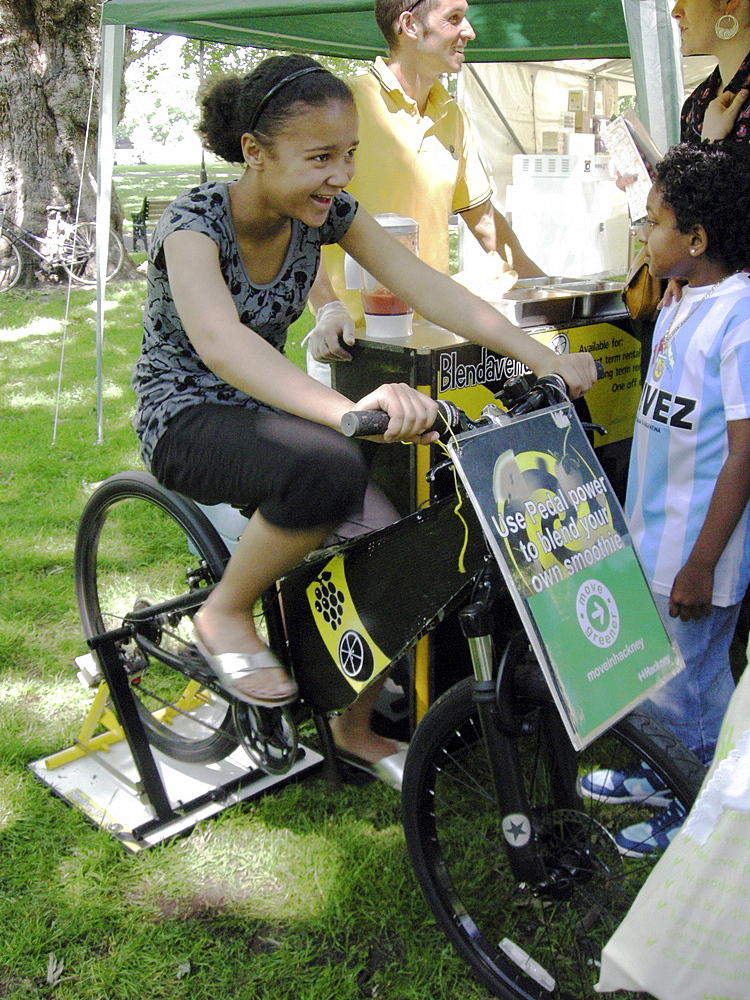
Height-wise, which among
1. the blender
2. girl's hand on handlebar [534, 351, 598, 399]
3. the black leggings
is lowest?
the black leggings

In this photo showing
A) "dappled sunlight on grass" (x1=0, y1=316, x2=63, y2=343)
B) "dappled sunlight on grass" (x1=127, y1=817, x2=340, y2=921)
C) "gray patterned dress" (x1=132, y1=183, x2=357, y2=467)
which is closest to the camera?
"gray patterned dress" (x1=132, y1=183, x2=357, y2=467)

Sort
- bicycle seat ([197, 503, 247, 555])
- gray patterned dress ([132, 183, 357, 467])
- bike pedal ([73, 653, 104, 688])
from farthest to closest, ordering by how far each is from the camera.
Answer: bicycle seat ([197, 503, 247, 555])
bike pedal ([73, 653, 104, 688])
gray patterned dress ([132, 183, 357, 467])

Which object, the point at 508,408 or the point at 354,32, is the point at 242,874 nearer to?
the point at 508,408

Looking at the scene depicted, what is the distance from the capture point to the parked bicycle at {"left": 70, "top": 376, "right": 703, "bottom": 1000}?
5.68 ft

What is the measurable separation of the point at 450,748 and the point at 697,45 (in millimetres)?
2010

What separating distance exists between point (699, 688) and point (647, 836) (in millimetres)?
514

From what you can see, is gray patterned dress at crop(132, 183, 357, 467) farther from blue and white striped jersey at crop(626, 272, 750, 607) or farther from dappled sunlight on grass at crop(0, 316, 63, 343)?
dappled sunlight on grass at crop(0, 316, 63, 343)

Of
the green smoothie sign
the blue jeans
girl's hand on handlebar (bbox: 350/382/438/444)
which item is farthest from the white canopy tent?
girl's hand on handlebar (bbox: 350/382/438/444)

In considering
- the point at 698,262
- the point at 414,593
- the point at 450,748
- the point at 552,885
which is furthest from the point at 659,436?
the point at 552,885

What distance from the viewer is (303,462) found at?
183 cm

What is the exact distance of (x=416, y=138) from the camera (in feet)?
10.5

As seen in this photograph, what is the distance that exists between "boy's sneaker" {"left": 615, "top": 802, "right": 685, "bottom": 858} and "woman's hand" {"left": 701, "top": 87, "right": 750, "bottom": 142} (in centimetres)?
176

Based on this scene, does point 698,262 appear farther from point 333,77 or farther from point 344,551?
point 344,551

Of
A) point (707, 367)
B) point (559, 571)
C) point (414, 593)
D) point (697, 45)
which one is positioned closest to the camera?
point (559, 571)
